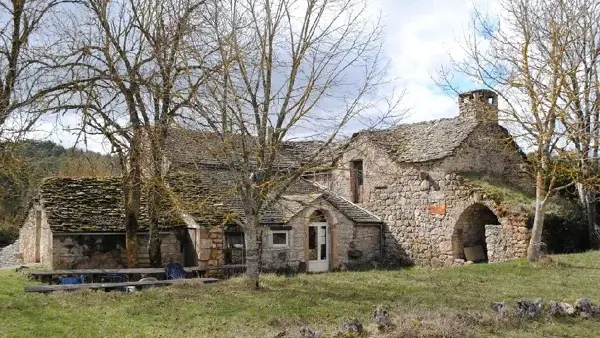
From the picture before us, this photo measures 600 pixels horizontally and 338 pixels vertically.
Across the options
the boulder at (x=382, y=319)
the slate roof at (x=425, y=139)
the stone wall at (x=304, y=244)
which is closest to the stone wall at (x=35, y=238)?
the stone wall at (x=304, y=244)

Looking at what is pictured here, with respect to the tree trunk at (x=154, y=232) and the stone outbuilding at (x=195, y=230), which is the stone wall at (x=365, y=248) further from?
the tree trunk at (x=154, y=232)

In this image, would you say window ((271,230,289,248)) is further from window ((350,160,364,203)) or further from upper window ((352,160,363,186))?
upper window ((352,160,363,186))

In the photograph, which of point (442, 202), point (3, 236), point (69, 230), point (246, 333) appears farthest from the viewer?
point (3, 236)

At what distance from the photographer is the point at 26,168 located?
1689 centimetres

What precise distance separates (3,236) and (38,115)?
26.9 metres

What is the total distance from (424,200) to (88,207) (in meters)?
13.1

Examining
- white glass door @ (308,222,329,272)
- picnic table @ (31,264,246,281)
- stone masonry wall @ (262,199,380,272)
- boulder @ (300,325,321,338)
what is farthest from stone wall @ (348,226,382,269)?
boulder @ (300,325,321,338)

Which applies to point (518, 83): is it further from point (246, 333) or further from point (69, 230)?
point (69, 230)

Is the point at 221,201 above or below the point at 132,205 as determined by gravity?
above

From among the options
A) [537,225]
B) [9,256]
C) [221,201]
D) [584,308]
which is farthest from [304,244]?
[9,256]

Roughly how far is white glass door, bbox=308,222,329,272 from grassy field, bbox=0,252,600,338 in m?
5.37

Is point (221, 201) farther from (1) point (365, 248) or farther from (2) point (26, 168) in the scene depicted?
(1) point (365, 248)

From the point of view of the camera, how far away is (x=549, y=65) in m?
17.9

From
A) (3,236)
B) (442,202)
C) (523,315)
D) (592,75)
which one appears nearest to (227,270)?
(442,202)
